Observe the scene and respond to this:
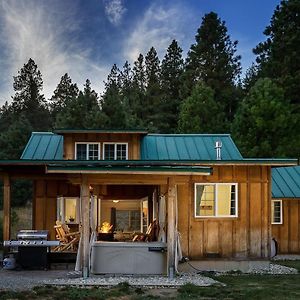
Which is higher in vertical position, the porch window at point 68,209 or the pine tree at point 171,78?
the pine tree at point 171,78

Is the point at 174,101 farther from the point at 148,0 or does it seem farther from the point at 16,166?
the point at 16,166

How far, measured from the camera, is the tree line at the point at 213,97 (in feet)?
87.7

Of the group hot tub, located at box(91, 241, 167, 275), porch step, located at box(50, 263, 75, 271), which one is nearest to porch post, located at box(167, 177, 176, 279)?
hot tub, located at box(91, 241, 167, 275)

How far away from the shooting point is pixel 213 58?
131 ft

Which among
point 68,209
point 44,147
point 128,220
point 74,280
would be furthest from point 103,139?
point 74,280

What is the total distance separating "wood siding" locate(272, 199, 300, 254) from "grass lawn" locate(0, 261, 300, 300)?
26.5 ft

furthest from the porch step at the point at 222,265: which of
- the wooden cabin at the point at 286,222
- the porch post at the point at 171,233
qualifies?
the wooden cabin at the point at 286,222

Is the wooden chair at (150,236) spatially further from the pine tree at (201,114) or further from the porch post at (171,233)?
the pine tree at (201,114)

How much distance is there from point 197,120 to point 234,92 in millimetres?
8763

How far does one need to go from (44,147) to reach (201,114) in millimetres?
14855

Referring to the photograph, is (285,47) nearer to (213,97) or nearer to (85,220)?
(213,97)

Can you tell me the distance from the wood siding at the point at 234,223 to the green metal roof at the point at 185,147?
2430 mm

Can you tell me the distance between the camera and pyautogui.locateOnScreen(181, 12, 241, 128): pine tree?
1543 inches

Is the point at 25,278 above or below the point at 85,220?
below
